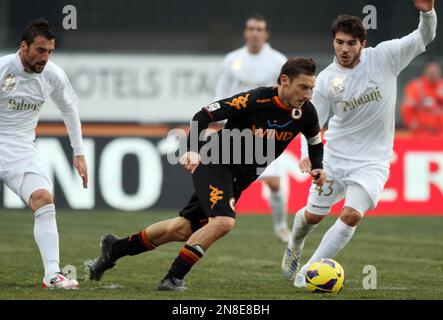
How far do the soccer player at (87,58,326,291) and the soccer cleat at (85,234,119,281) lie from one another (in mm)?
193

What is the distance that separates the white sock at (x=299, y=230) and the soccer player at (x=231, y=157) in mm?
841

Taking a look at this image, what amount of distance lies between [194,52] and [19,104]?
40.6 ft

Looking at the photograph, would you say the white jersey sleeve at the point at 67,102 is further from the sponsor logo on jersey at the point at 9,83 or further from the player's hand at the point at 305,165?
the player's hand at the point at 305,165

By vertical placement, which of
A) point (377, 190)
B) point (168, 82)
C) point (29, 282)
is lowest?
point (29, 282)

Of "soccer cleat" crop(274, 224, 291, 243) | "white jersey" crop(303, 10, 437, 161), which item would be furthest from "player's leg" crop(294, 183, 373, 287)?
"soccer cleat" crop(274, 224, 291, 243)

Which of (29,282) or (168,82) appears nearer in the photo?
(29,282)

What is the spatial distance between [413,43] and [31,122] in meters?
3.19

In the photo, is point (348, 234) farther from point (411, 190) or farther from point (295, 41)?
point (295, 41)

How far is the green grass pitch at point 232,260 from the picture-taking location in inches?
332

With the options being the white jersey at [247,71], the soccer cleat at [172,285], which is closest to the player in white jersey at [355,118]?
the soccer cleat at [172,285]

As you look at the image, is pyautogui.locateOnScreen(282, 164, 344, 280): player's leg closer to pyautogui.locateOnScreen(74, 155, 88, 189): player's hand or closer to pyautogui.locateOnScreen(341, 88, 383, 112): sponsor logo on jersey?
pyautogui.locateOnScreen(341, 88, 383, 112): sponsor logo on jersey

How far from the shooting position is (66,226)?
14594 mm

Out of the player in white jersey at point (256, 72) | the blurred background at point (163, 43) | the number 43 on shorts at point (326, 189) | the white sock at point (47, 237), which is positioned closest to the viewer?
the white sock at point (47, 237)

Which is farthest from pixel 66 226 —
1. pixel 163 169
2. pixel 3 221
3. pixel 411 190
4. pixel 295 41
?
pixel 295 41
